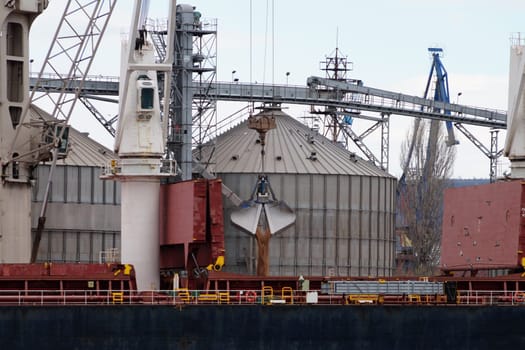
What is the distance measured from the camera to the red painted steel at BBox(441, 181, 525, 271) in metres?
70.9

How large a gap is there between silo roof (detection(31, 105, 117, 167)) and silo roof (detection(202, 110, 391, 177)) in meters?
7.02

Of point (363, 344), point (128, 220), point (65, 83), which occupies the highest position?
point (65, 83)

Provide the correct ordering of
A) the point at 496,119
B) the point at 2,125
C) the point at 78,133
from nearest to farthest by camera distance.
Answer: the point at 2,125 → the point at 78,133 → the point at 496,119

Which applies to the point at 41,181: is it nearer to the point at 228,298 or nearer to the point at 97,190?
the point at 97,190

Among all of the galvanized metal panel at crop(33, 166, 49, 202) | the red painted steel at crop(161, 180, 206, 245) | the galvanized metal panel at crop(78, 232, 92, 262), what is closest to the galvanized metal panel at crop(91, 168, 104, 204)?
the galvanized metal panel at crop(78, 232, 92, 262)

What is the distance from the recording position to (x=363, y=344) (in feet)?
222

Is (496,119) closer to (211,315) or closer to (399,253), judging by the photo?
(399,253)

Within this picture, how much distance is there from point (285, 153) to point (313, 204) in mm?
4394

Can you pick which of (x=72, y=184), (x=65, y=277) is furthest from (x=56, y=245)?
(x=65, y=277)

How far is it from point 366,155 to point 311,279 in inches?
2478

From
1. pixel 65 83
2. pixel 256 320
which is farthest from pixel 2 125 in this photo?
pixel 256 320

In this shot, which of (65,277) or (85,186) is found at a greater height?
(85,186)

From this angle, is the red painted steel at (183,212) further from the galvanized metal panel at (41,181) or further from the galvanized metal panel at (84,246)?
the galvanized metal panel at (84,246)

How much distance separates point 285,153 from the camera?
108875 millimetres
